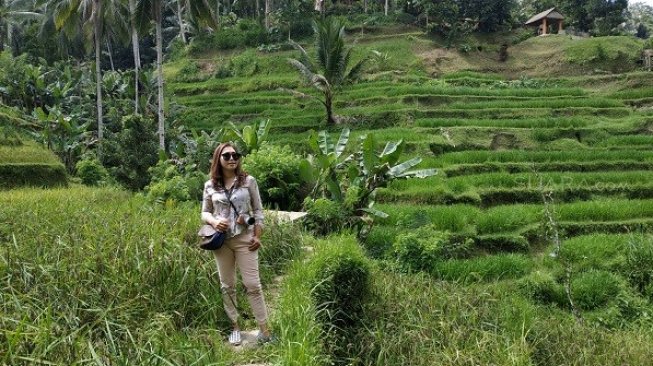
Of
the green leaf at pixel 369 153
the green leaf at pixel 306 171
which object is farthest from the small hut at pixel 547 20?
the green leaf at pixel 306 171

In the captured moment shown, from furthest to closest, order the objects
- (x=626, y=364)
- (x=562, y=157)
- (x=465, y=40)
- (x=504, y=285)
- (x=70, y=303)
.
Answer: (x=465, y=40), (x=562, y=157), (x=504, y=285), (x=626, y=364), (x=70, y=303)

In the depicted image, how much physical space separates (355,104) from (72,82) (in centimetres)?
1357

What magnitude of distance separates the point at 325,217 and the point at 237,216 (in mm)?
3923

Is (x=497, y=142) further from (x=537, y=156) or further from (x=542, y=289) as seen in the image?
(x=542, y=289)

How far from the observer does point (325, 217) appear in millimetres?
7863

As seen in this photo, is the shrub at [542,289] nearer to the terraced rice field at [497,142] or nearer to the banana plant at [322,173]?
the terraced rice field at [497,142]

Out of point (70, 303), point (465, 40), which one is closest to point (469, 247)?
point (70, 303)

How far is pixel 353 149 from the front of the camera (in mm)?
13617

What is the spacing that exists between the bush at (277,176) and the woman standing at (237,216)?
4.43 m

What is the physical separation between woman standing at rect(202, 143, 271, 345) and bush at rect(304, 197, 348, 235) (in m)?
→ 3.71

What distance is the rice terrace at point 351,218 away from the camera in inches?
159

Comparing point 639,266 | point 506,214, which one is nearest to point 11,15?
point 506,214

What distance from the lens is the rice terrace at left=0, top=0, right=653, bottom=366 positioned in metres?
4.04

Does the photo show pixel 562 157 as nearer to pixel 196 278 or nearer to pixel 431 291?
pixel 431 291
